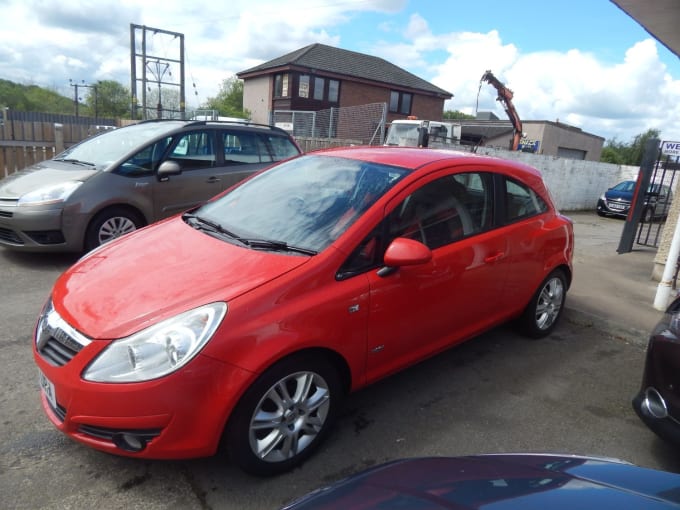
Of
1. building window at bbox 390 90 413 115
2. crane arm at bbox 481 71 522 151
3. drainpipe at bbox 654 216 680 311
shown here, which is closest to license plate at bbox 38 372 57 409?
drainpipe at bbox 654 216 680 311

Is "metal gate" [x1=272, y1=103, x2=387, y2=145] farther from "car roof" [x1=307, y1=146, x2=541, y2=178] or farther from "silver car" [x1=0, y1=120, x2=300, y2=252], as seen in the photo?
"car roof" [x1=307, y1=146, x2=541, y2=178]

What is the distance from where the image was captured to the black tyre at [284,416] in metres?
2.20

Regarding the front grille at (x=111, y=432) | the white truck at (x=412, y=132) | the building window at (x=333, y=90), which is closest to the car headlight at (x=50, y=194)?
the front grille at (x=111, y=432)

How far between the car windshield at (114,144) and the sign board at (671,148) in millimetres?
7386

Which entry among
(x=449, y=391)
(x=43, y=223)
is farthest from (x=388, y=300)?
(x=43, y=223)

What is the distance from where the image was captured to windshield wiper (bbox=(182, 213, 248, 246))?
2862mm

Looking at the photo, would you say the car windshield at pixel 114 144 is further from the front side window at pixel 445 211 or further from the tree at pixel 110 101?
the tree at pixel 110 101

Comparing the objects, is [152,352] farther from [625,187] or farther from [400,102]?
[400,102]

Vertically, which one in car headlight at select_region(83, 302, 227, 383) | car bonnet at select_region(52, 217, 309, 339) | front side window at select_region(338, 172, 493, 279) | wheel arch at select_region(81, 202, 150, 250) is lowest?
wheel arch at select_region(81, 202, 150, 250)

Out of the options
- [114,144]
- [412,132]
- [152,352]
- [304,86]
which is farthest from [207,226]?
[304,86]

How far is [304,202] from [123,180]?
348 centimetres

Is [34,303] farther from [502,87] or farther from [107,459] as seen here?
[502,87]

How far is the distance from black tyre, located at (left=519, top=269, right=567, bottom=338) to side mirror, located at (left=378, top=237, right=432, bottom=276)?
191 centimetres

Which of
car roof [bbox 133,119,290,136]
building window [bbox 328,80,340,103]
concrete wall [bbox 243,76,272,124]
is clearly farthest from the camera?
concrete wall [bbox 243,76,272,124]
